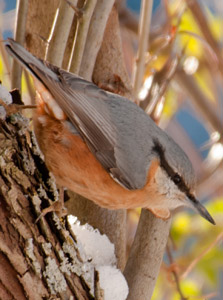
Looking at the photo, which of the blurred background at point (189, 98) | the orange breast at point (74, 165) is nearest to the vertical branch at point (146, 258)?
the orange breast at point (74, 165)

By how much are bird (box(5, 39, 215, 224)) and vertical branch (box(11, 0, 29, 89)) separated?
6.8 inches

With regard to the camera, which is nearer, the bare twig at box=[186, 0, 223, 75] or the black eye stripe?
the black eye stripe

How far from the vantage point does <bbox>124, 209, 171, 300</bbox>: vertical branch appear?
1808mm

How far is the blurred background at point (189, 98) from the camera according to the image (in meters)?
2.58

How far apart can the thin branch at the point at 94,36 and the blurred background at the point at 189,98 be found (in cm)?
39

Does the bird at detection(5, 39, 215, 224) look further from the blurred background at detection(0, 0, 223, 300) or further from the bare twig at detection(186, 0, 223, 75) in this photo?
the bare twig at detection(186, 0, 223, 75)

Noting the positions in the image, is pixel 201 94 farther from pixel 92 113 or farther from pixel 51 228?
pixel 51 228

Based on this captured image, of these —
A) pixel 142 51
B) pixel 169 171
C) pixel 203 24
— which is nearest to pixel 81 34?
pixel 142 51

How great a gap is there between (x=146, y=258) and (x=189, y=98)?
67.0 inches

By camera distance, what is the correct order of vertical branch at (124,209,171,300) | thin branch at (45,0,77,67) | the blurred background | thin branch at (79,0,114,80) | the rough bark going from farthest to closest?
the blurred background, thin branch at (79,0,114,80), thin branch at (45,0,77,67), vertical branch at (124,209,171,300), the rough bark

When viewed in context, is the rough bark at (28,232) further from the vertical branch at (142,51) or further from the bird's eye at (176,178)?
the vertical branch at (142,51)

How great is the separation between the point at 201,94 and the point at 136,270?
65.8 inches

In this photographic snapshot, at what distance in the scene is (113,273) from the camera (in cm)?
178

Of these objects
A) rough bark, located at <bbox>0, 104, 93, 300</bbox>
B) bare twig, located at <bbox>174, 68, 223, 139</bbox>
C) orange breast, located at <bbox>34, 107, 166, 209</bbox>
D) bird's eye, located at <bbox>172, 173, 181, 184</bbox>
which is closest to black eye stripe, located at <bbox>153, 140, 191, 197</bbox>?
bird's eye, located at <bbox>172, 173, 181, 184</bbox>
